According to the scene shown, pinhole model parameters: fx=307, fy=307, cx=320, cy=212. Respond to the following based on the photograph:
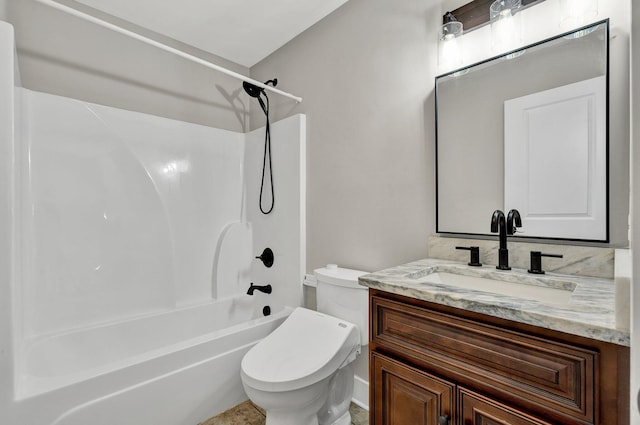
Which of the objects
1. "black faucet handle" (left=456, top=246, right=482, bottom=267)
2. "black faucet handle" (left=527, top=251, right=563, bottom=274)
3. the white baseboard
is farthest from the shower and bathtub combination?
"black faucet handle" (left=527, top=251, right=563, bottom=274)

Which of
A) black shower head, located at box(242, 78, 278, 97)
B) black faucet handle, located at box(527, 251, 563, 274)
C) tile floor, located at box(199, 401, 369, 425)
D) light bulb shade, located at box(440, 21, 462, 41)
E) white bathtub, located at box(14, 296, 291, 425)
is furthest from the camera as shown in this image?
black shower head, located at box(242, 78, 278, 97)

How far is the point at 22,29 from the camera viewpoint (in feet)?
6.00

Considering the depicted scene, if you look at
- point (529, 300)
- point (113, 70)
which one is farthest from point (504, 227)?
point (113, 70)

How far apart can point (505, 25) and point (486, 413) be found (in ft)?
4.84

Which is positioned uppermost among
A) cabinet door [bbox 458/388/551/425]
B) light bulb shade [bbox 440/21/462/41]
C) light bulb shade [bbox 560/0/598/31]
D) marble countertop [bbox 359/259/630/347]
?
light bulb shade [bbox 440/21/462/41]

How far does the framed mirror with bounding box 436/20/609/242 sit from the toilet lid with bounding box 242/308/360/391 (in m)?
0.75

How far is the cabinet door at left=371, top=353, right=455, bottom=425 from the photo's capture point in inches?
37.3

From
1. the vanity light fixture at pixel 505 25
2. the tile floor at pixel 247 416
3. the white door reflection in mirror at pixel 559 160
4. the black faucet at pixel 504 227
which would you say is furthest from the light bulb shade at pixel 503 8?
the tile floor at pixel 247 416

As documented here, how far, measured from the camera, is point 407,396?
104 cm

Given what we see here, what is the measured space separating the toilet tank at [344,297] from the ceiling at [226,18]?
1.70m

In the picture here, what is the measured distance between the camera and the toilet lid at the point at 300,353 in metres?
1.32

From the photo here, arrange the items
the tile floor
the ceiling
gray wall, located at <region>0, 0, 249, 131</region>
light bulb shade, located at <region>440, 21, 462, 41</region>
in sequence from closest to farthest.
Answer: light bulb shade, located at <region>440, 21, 462, 41</region>, the tile floor, gray wall, located at <region>0, 0, 249, 131</region>, the ceiling

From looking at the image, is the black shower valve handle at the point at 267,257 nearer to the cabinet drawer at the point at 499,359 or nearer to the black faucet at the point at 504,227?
the cabinet drawer at the point at 499,359

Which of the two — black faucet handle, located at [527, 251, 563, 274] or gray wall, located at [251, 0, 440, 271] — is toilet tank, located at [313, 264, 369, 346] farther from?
black faucet handle, located at [527, 251, 563, 274]
